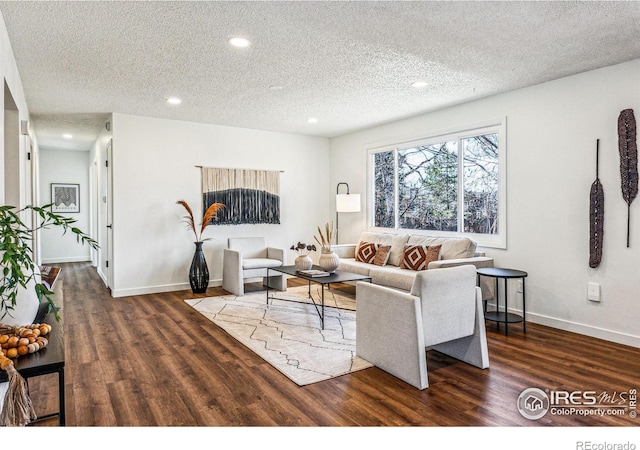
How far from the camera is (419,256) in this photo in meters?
4.81

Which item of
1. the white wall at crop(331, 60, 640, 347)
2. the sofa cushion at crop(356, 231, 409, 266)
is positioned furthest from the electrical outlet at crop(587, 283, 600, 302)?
the sofa cushion at crop(356, 231, 409, 266)

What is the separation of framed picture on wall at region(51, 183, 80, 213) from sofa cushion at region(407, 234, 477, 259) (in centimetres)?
772

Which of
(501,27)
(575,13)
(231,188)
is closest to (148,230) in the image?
(231,188)

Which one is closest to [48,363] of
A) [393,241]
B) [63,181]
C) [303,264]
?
[303,264]

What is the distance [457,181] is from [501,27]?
96.9 inches

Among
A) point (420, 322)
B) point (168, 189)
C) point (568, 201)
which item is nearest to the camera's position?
point (420, 322)

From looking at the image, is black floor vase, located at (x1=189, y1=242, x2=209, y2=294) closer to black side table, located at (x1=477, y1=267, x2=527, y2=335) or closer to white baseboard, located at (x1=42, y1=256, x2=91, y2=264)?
black side table, located at (x1=477, y1=267, x2=527, y2=335)

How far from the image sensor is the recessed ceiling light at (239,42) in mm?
3054

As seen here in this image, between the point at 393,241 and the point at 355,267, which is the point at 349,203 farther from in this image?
the point at 355,267

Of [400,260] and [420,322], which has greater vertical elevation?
[400,260]

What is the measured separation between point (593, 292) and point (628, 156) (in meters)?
1.21

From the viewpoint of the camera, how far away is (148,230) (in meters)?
5.67

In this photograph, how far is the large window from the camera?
470 cm
